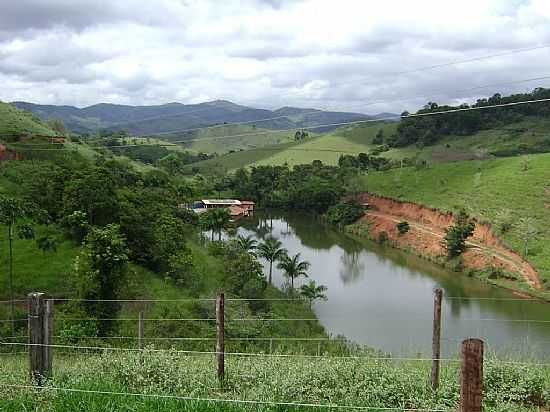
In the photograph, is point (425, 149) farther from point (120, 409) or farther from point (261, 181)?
point (120, 409)

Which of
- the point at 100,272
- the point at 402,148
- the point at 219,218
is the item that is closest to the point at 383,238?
→ the point at 219,218

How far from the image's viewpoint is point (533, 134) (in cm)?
7306

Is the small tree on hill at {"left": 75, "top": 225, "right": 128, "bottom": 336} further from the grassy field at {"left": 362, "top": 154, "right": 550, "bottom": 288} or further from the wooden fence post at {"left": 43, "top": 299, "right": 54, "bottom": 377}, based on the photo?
the grassy field at {"left": 362, "top": 154, "right": 550, "bottom": 288}

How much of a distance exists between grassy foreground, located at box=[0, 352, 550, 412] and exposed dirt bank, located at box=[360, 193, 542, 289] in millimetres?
29630

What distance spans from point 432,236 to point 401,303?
18.0 meters

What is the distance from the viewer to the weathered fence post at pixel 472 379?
3605 millimetres

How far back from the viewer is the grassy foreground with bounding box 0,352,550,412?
514cm

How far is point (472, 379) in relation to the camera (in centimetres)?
362

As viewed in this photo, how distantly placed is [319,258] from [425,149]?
41.8 metres

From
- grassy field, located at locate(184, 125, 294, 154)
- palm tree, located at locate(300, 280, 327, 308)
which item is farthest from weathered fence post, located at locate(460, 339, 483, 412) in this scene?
grassy field, located at locate(184, 125, 294, 154)

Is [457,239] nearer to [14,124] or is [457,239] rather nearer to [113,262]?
[113,262]

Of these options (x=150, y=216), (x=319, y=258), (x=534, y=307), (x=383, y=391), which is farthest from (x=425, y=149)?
(x=383, y=391)

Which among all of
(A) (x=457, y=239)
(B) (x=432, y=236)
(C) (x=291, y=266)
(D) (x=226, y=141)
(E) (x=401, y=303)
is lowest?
(E) (x=401, y=303)

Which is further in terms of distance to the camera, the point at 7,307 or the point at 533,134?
the point at 533,134
